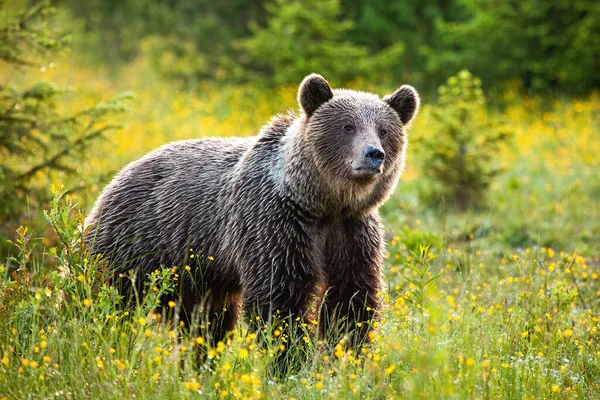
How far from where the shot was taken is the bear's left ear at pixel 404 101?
219 inches

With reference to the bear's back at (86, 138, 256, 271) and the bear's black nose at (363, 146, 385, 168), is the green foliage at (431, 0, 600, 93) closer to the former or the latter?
the bear's back at (86, 138, 256, 271)

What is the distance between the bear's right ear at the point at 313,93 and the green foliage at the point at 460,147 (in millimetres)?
5498

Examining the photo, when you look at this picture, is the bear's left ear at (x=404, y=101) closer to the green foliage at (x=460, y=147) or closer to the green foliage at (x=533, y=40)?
the green foliage at (x=460, y=147)

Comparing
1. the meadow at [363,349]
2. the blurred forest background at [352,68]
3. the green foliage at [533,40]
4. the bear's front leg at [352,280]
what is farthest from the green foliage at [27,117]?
the green foliage at [533,40]

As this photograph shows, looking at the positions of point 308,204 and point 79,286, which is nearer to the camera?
point 79,286

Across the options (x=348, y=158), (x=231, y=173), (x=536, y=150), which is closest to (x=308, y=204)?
(x=348, y=158)

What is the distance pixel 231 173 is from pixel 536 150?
35.6 feet

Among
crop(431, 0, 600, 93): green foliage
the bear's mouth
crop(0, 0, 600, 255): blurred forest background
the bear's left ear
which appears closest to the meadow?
the bear's mouth

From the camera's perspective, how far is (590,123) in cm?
1691

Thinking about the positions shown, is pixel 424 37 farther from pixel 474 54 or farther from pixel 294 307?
pixel 294 307

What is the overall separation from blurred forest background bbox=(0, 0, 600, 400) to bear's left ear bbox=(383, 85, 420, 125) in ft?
4.18

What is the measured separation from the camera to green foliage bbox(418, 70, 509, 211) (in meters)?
10.8

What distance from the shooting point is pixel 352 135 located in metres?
5.28

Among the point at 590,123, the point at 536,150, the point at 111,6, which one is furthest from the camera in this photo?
the point at 111,6
